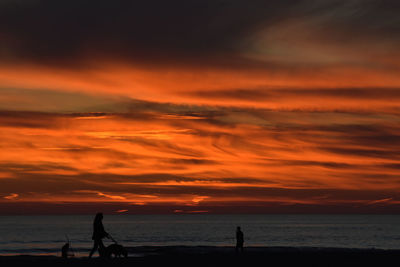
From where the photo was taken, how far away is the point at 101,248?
1102 inches

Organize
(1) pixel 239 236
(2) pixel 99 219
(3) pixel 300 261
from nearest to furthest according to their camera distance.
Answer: (2) pixel 99 219 < (3) pixel 300 261 < (1) pixel 239 236

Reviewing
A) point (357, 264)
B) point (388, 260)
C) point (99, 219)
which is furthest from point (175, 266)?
point (388, 260)

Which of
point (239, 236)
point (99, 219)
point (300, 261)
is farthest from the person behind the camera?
point (239, 236)

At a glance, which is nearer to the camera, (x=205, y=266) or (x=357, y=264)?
(x=205, y=266)

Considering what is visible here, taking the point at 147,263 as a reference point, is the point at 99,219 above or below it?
above

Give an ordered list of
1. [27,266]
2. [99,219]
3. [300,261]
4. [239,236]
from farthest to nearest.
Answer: [239,236] → [300,261] → [99,219] → [27,266]

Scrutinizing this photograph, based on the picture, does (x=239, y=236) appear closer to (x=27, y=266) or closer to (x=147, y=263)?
(x=147, y=263)

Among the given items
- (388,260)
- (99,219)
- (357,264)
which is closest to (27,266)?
(99,219)

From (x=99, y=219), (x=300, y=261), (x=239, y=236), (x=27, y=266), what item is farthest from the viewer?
(x=239, y=236)

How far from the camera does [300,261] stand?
95.2 ft

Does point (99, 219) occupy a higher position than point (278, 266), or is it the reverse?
point (99, 219)

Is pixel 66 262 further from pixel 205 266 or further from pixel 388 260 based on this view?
pixel 388 260

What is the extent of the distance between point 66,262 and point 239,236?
44.1 feet

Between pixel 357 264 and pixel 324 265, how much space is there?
6.20 feet
